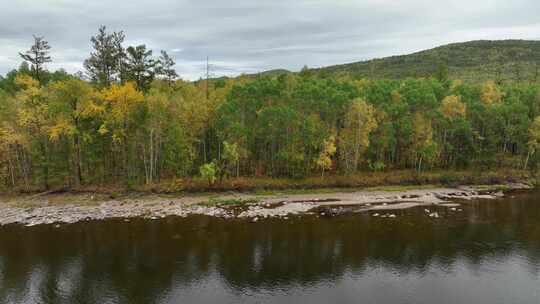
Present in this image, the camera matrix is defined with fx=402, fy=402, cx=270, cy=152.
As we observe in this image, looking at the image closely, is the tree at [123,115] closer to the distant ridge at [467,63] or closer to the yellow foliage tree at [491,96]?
the yellow foliage tree at [491,96]

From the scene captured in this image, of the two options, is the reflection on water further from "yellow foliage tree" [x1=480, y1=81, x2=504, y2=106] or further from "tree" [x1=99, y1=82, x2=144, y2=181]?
"yellow foliage tree" [x1=480, y1=81, x2=504, y2=106]

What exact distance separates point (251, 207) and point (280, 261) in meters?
18.0

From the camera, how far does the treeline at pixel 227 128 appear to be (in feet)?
189

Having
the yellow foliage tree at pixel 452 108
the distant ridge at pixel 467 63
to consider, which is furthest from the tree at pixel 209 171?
the distant ridge at pixel 467 63

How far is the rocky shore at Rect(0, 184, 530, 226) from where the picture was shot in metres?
50.2

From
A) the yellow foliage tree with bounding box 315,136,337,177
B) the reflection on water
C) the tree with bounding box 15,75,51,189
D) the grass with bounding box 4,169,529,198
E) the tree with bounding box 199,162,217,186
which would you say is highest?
the tree with bounding box 15,75,51,189

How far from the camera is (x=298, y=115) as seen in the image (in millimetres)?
60875

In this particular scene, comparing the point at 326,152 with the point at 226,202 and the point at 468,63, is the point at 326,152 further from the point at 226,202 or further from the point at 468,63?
the point at 468,63

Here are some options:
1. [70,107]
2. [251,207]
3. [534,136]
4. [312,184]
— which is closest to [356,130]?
[312,184]

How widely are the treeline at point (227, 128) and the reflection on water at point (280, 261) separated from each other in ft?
50.1

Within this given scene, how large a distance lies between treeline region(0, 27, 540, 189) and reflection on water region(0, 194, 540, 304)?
15267 millimetres

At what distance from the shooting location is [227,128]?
2343 inches

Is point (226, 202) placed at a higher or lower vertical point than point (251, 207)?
higher

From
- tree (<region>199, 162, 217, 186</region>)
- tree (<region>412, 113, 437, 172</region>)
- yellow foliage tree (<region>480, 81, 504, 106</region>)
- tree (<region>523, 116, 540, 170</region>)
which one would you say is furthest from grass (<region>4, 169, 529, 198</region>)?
yellow foliage tree (<region>480, 81, 504, 106</region>)
